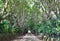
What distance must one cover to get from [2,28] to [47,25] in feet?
19.1

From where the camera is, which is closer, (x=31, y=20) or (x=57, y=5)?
(x=57, y=5)

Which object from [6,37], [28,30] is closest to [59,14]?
[6,37]

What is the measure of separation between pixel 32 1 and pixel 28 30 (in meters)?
10.7

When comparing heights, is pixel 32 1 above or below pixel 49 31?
above

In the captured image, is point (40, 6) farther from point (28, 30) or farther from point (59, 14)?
point (28, 30)

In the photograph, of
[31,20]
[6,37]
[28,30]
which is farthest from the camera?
[28,30]

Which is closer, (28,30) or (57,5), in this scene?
(57,5)

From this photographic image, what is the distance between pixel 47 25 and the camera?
67.5ft

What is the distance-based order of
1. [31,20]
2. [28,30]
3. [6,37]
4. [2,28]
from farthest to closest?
[28,30], [31,20], [6,37], [2,28]

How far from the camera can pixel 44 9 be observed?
65.8ft

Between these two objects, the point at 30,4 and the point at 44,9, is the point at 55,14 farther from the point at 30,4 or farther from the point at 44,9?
the point at 30,4

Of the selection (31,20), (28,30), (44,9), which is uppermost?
(44,9)

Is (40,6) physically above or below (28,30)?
above

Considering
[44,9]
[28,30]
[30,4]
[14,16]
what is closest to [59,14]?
[44,9]
